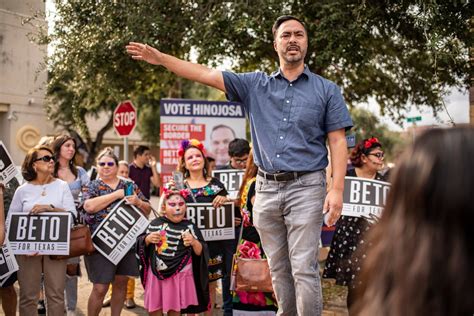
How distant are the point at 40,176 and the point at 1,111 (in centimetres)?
1281

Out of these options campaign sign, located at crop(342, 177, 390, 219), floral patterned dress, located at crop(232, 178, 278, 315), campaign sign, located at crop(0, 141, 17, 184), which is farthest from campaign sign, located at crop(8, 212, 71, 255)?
campaign sign, located at crop(342, 177, 390, 219)

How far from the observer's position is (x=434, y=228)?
51.2 inches

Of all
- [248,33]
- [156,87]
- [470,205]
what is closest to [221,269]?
[248,33]

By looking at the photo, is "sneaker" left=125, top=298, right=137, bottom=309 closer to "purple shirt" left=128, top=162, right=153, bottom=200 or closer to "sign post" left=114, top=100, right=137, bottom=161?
"purple shirt" left=128, top=162, right=153, bottom=200

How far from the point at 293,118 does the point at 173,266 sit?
6.91ft

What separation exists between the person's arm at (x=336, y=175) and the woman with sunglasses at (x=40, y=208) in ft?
9.44

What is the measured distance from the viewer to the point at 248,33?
853cm

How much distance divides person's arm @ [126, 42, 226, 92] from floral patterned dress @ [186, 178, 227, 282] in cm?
223

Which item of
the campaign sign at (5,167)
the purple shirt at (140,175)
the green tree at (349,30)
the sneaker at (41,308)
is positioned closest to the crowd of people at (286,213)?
the campaign sign at (5,167)

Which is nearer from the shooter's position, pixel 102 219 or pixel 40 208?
pixel 40 208

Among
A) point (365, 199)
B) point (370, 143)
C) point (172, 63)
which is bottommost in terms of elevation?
point (365, 199)

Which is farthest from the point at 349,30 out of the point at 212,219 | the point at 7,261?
the point at 7,261

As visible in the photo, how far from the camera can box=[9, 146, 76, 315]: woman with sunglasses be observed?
5117 mm

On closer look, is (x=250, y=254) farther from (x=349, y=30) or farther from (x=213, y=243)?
(x=349, y=30)
